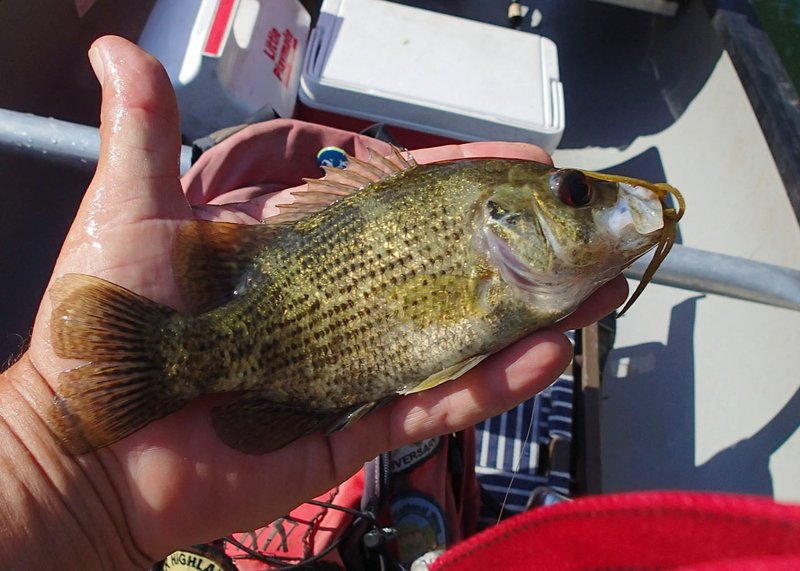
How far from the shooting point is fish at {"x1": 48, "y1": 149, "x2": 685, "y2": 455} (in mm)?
1759

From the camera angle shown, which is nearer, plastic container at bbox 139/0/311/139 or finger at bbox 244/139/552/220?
finger at bbox 244/139/552/220

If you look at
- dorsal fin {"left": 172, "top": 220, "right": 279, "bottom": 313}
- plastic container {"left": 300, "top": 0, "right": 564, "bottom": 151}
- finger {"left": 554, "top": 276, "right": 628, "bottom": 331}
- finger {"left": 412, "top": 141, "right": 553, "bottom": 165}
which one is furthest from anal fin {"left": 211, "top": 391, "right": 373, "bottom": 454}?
plastic container {"left": 300, "top": 0, "right": 564, "bottom": 151}

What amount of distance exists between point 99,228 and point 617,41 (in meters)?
5.43

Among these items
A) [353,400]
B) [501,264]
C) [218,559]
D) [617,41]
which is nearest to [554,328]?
[501,264]

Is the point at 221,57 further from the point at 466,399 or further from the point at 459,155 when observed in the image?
the point at 466,399

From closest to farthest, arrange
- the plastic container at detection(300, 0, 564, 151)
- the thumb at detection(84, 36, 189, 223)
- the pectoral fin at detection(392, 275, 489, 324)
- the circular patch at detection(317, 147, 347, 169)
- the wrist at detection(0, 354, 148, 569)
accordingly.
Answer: the wrist at detection(0, 354, 148, 569), the pectoral fin at detection(392, 275, 489, 324), the thumb at detection(84, 36, 189, 223), the circular patch at detection(317, 147, 347, 169), the plastic container at detection(300, 0, 564, 151)

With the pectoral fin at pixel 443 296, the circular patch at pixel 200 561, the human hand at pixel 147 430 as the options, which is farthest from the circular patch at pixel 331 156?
the circular patch at pixel 200 561

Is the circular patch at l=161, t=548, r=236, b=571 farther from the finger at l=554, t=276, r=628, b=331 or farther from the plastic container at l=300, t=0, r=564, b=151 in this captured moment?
the plastic container at l=300, t=0, r=564, b=151

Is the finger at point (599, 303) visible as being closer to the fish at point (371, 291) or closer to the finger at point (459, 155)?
the fish at point (371, 291)

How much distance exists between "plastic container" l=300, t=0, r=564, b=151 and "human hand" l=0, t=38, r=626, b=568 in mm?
1876

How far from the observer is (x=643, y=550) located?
110 centimetres

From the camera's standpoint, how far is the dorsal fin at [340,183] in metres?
2.04

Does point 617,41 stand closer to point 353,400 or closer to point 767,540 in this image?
point 353,400

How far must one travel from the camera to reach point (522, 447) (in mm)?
3498
